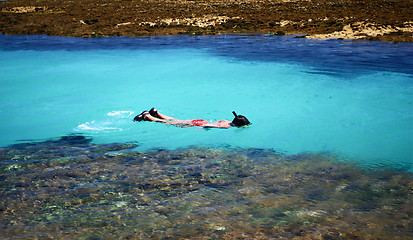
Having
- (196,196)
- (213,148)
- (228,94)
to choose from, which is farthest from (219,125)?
(228,94)

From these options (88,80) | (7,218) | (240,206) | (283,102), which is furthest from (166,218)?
(88,80)

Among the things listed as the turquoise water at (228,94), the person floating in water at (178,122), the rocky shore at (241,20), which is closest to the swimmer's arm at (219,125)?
the person floating in water at (178,122)

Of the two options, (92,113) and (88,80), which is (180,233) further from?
→ (88,80)

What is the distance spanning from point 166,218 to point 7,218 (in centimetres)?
255

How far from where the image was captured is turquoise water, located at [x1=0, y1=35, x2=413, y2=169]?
1034 centimetres

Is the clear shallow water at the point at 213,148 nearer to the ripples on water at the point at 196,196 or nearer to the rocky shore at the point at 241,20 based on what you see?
the ripples on water at the point at 196,196

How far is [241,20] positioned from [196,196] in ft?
104

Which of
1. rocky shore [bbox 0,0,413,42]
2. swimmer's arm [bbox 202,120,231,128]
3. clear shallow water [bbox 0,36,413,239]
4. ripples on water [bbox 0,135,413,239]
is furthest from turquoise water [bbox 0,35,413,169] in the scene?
rocky shore [bbox 0,0,413,42]

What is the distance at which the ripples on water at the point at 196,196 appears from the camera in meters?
5.16

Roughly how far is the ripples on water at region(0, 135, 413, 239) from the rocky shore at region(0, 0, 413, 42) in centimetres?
2094

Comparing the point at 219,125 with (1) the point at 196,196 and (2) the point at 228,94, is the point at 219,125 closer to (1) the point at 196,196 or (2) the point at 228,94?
(1) the point at 196,196

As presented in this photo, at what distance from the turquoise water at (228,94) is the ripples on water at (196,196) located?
1370 millimetres

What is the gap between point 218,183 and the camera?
267 inches

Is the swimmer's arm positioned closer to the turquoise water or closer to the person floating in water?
the person floating in water
